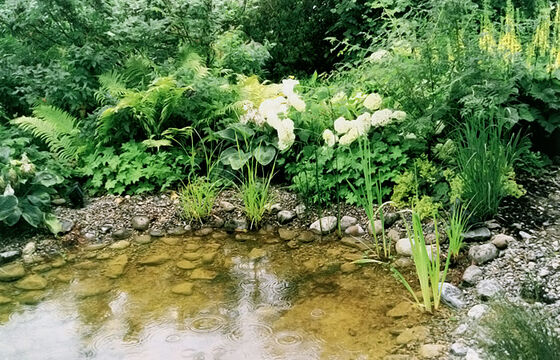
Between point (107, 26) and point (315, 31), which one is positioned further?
point (315, 31)

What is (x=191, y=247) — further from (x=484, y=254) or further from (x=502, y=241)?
(x=502, y=241)

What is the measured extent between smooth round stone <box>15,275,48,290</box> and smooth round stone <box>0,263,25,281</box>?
0.07 metres

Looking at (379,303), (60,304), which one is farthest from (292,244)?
(60,304)

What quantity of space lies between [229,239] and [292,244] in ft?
1.85

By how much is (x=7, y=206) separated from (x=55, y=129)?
115 centimetres

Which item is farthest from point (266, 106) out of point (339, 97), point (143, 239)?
point (143, 239)

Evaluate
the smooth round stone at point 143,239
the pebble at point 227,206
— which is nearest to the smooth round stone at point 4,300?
the smooth round stone at point 143,239

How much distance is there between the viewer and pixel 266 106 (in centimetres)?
515

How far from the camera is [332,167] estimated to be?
4973 mm

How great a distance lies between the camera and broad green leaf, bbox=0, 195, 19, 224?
15.1ft

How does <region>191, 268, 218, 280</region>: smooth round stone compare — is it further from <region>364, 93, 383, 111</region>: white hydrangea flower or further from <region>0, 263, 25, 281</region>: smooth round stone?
<region>364, 93, 383, 111</region>: white hydrangea flower

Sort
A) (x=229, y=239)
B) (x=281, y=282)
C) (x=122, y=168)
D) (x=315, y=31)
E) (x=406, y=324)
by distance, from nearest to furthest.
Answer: (x=406, y=324), (x=281, y=282), (x=229, y=239), (x=122, y=168), (x=315, y=31)

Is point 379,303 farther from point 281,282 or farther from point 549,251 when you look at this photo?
point 549,251

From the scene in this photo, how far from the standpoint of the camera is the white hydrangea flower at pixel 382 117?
4.75 m
